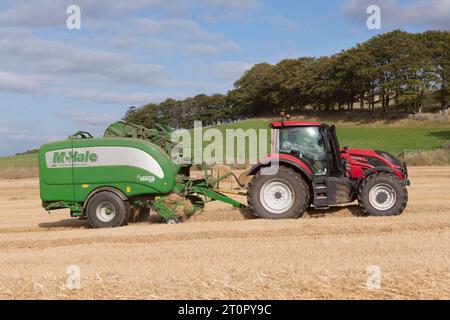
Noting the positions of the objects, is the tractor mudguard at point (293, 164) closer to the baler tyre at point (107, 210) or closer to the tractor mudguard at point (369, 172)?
the tractor mudguard at point (369, 172)

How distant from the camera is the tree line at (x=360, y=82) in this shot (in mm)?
60062

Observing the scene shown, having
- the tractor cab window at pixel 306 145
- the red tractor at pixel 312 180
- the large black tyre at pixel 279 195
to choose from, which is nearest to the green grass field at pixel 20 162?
the large black tyre at pixel 279 195

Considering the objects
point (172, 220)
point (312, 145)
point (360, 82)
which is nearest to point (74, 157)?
point (172, 220)

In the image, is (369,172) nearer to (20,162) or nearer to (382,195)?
(382,195)

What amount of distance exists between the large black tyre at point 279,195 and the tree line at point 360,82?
37.1m

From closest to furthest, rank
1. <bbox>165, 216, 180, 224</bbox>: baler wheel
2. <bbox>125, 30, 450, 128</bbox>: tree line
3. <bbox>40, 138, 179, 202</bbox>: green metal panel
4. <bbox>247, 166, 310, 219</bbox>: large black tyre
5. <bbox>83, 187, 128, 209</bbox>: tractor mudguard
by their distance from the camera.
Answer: <bbox>247, 166, 310, 219</bbox>: large black tyre → <bbox>40, 138, 179, 202</bbox>: green metal panel → <bbox>83, 187, 128, 209</bbox>: tractor mudguard → <bbox>165, 216, 180, 224</bbox>: baler wheel → <bbox>125, 30, 450, 128</bbox>: tree line

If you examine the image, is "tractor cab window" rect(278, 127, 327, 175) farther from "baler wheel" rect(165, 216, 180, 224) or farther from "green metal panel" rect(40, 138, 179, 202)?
"baler wheel" rect(165, 216, 180, 224)

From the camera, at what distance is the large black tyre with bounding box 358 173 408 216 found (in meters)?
9.82

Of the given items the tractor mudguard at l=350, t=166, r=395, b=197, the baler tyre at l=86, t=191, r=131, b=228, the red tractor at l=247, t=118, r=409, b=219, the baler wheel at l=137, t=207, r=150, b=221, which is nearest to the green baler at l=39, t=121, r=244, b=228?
the baler tyre at l=86, t=191, r=131, b=228

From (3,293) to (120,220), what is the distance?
486 centimetres

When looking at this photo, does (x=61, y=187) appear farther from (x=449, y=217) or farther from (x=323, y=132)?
(x=449, y=217)

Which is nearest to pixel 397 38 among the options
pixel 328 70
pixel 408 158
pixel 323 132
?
pixel 328 70

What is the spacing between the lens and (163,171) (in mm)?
10406

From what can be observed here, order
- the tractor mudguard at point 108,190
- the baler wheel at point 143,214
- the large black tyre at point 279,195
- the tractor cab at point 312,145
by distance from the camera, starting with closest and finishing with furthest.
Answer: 1. the large black tyre at point 279,195
2. the tractor cab at point 312,145
3. the tractor mudguard at point 108,190
4. the baler wheel at point 143,214
